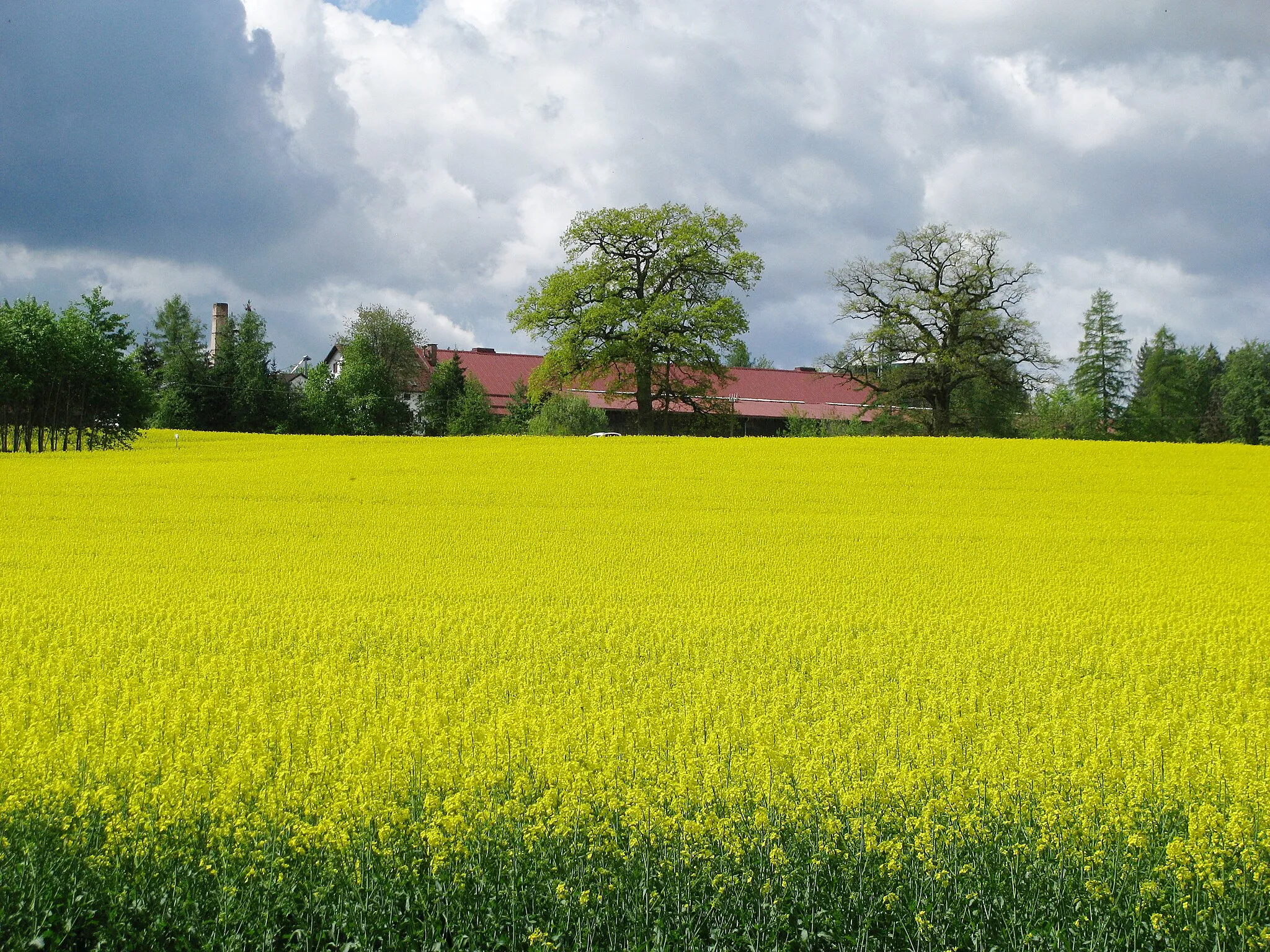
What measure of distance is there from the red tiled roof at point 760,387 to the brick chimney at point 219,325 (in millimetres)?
14501

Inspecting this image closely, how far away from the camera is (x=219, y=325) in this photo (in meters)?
83.4

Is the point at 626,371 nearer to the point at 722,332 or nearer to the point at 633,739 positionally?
the point at 722,332

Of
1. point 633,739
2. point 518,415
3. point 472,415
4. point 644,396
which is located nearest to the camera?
point 633,739

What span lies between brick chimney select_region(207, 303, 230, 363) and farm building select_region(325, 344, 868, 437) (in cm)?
1406

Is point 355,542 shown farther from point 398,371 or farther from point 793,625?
point 398,371

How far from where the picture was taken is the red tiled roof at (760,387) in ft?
238

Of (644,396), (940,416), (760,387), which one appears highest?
(760,387)

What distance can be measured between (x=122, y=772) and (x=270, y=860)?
81.0 inches

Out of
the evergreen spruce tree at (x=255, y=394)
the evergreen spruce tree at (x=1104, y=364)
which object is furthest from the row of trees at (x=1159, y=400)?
the evergreen spruce tree at (x=255, y=394)

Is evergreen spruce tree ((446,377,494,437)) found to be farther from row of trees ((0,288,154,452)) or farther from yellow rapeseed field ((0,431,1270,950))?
yellow rapeseed field ((0,431,1270,950))

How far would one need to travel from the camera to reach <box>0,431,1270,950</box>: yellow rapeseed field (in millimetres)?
6145

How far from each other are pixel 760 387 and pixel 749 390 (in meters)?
1.13

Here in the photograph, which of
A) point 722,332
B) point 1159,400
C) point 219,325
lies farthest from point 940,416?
point 219,325

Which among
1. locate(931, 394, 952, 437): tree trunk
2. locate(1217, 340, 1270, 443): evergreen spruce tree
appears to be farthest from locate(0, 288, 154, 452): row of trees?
locate(1217, 340, 1270, 443): evergreen spruce tree
